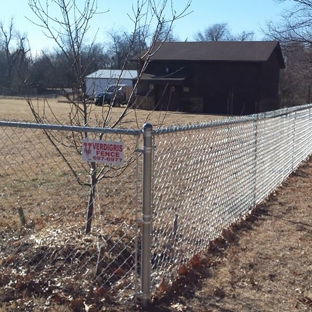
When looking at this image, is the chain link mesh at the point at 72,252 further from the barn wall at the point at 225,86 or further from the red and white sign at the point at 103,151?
the barn wall at the point at 225,86

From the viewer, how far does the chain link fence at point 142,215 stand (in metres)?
3.75

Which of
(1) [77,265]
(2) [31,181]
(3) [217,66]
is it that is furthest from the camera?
(3) [217,66]

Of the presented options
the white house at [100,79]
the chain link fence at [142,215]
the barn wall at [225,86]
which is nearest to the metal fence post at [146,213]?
the chain link fence at [142,215]

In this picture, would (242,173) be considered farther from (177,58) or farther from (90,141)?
(177,58)

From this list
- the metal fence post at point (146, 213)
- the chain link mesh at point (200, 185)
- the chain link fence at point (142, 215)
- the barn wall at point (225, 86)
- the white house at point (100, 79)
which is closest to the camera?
the metal fence post at point (146, 213)

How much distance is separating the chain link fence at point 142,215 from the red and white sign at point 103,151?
15 centimetres

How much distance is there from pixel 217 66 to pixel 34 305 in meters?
33.6

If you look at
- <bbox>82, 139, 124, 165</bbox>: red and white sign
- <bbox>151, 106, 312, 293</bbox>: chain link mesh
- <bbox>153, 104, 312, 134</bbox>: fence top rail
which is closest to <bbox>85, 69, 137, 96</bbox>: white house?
<bbox>151, 106, 312, 293</bbox>: chain link mesh

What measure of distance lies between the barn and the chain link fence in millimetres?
27508

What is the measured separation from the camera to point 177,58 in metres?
36.7

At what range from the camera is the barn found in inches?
1361

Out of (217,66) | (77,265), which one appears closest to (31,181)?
(77,265)

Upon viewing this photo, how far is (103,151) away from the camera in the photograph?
349cm

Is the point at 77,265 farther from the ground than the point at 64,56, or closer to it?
closer to it
